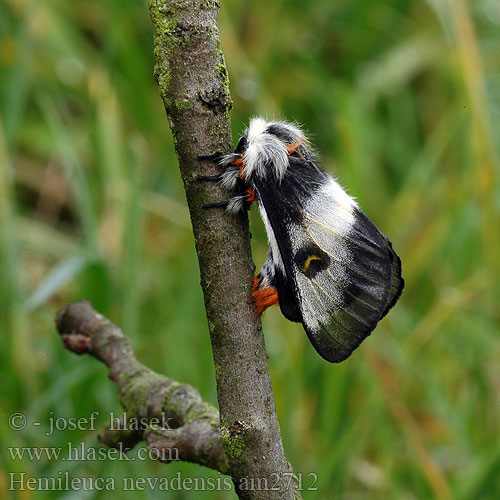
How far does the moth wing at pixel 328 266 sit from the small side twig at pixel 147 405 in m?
0.22

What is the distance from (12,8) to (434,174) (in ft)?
7.22

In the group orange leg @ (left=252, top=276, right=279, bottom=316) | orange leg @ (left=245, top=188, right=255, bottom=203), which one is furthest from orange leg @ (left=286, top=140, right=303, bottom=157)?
orange leg @ (left=252, top=276, right=279, bottom=316)

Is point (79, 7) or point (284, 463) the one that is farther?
point (79, 7)

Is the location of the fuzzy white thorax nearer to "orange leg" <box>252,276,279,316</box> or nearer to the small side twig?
"orange leg" <box>252,276,279,316</box>

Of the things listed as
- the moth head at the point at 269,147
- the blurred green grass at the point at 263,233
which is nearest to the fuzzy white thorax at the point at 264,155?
the moth head at the point at 269,147

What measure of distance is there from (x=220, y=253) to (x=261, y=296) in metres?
0.09

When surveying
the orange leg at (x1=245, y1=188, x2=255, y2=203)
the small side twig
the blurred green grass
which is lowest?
the small side twig

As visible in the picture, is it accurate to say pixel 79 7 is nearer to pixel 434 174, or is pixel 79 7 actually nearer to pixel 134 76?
pixel 134 76

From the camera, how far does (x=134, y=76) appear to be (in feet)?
11.7

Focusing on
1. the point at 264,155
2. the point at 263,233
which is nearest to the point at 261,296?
the point at 264,155

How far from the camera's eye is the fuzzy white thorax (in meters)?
1.11

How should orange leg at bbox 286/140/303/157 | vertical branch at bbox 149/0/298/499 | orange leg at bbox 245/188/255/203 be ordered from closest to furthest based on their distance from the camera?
vertical branch at bbox 149/0/298/499, orange leg at bbox 245/188/255/203, orange leg at bbox 286/140/303/157

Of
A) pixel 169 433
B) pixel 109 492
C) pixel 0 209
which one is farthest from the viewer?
pixel 0 209

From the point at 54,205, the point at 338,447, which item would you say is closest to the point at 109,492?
the point at 338,447
